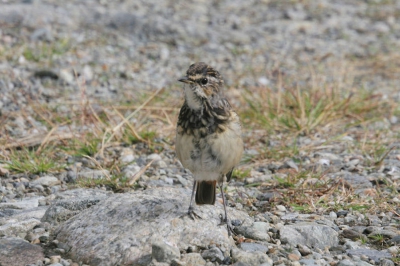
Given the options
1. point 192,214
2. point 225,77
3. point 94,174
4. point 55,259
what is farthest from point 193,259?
point 225,77

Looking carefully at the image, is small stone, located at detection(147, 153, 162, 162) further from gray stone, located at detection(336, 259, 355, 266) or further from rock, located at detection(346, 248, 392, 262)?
gray stone, located at detection(336, 259, 355, 266)

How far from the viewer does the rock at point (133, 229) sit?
460 cm

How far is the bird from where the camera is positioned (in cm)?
495

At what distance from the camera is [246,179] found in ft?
22.2

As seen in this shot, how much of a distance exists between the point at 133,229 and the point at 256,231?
94 cm

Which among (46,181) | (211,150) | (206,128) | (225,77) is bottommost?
(46,181)

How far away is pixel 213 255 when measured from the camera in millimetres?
4641

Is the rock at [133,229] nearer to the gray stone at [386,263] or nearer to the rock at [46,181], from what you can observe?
the gray stone at [386,263]

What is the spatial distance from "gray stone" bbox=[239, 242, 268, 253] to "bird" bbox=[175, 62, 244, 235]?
17 cm

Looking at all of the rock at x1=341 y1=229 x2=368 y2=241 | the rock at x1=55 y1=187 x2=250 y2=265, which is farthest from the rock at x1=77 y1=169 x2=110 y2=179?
the rock at x1=341 y1=229 x2=368 y2=241

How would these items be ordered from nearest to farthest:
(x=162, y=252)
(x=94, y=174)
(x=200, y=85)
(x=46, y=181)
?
(x=162, y=252) → (x=200, y=85) → (x=46, y=181) → (x=94, y=174)

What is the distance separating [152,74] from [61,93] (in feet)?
5.96

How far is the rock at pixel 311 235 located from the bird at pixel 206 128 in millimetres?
447

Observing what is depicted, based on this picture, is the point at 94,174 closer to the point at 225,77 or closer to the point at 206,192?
the point at 206,192
